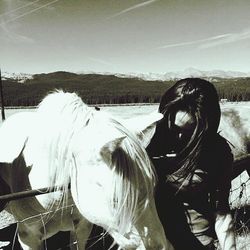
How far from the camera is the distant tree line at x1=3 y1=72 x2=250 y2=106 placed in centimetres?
1791

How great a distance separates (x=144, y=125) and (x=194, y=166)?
23 centimetres

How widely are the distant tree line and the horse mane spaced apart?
14.8 meters

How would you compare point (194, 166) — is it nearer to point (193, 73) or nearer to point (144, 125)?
point (144, 125)

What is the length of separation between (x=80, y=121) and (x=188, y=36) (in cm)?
2160

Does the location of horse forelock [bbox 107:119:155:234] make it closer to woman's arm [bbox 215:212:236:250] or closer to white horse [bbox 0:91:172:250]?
white horse [bbox 0:91:172:250]

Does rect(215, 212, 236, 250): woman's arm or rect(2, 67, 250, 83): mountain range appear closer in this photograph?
rect(215, 212, 236, 250): woman's arm

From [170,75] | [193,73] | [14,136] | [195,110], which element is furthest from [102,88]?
[195,110]

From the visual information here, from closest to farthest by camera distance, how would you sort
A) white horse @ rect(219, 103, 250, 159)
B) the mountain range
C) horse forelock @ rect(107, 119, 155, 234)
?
horse forelock @ rect(107, 119, 155, 234) → white horse @ rect(219, 103, 250, 159) → the mountain range

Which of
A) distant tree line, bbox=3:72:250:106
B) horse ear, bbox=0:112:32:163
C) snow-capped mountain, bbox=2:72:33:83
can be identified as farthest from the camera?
snow-capped mountain, bbox=2:72:33:83

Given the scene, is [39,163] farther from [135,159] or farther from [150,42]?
[150,42]

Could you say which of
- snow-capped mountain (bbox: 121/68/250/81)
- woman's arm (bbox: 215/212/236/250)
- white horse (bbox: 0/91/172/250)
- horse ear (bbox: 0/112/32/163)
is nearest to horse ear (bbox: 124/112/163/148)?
white horse (bbox: 0/91/172/250)

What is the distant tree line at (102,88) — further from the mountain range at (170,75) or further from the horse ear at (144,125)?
Answer: the horse ear at (144,125)

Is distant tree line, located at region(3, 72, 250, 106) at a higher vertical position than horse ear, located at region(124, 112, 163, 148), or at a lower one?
lower

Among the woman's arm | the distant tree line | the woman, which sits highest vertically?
the woman
